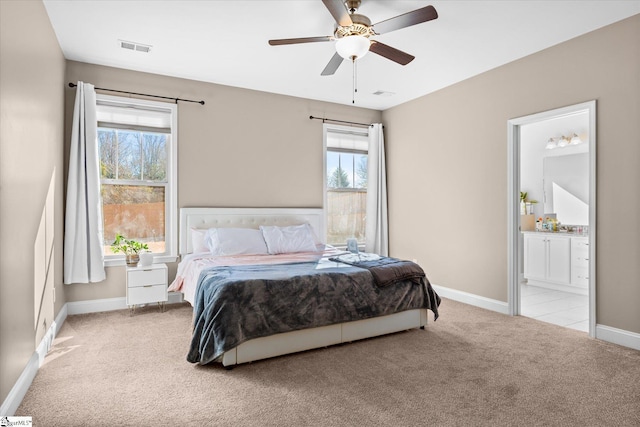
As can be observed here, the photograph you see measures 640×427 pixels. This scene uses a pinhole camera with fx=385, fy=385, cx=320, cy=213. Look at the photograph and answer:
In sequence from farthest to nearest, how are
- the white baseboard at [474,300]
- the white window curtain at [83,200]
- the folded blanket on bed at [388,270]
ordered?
1. the white baseboard at [474,300]
2. the white window curtain at [83,200]
3. the folded blanket on bed at [388,270]

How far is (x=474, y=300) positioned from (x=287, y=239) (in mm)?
2457

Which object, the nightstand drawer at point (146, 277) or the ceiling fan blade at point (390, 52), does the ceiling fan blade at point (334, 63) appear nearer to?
the ceiling fan blade at point (390, 52)

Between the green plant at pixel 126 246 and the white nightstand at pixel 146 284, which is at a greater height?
the green plant at pixel 126 246

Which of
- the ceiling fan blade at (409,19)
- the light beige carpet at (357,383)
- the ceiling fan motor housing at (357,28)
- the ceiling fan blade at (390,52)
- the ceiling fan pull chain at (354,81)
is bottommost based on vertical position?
the light beige carpet at (357,383)

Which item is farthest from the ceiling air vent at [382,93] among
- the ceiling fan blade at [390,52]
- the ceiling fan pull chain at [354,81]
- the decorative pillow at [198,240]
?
the decorative pillow at [198,240]

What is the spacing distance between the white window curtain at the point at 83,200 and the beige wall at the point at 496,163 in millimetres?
4125

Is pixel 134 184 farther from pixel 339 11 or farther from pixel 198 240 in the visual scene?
pixel 339 11

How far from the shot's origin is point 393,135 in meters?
6.14

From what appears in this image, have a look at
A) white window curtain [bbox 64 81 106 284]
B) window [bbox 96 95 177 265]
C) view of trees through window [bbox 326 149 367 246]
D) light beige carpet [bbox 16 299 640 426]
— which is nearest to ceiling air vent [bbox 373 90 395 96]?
view of trees through window [bbox 326 149 367 246]

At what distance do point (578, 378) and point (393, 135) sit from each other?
13.9ft

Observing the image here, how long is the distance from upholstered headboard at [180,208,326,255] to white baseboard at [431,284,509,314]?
188 cm

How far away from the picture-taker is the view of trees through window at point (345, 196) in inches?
237

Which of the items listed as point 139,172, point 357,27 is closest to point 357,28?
point 357,27

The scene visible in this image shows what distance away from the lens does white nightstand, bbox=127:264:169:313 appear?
415 centimetres
